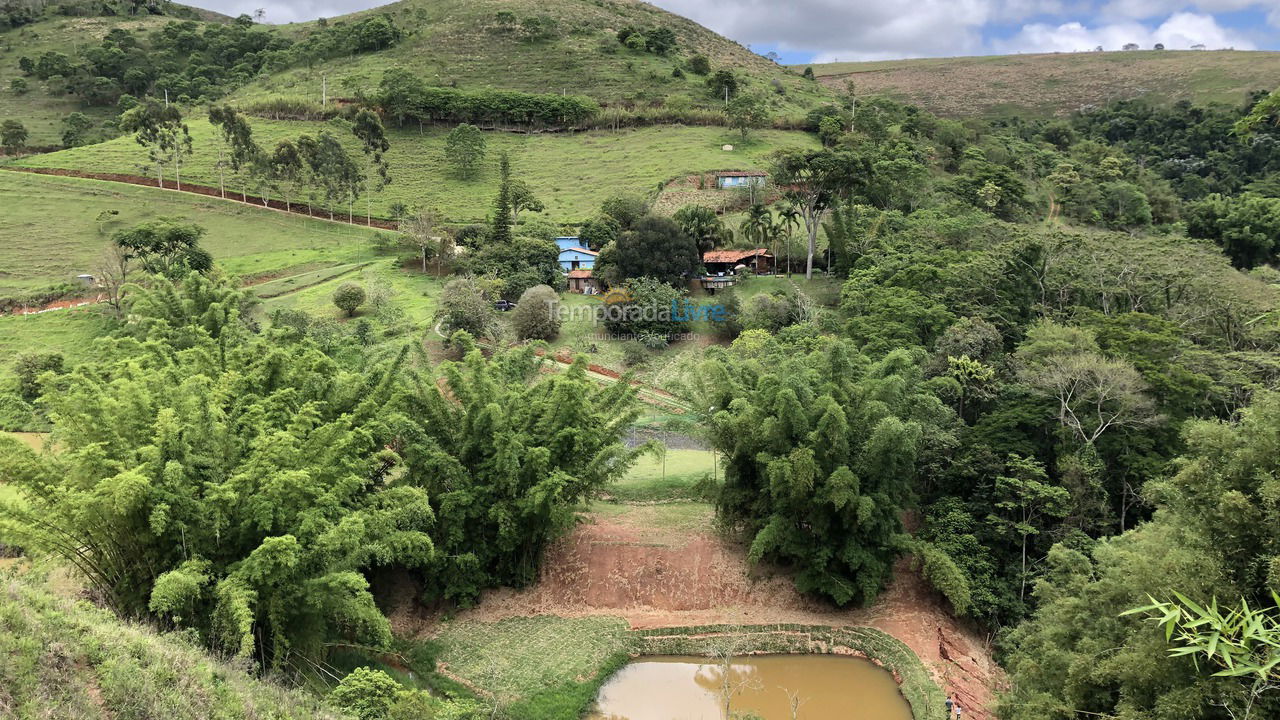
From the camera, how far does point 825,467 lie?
55.1 ft

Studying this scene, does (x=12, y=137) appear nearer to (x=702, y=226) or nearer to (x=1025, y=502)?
(x=702, y=226)

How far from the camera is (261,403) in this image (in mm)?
Answer: 14516

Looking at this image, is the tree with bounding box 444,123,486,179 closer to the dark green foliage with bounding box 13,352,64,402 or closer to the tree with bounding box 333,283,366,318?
the tree with bounding box 333,283,366,318

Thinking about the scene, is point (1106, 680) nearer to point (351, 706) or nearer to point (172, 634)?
point (351, 706)

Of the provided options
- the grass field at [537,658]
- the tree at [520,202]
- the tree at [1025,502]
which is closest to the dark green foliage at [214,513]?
the grass field at [537,658]

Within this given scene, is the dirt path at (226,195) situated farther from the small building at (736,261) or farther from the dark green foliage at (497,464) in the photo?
the dark green foliage at (497,464)

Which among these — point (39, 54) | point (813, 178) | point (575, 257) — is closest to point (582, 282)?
point (575, 257)

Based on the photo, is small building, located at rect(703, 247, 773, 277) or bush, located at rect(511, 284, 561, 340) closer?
bush, located at rect(511, 284, 561, 340)

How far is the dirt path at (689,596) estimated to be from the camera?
16.9 meters

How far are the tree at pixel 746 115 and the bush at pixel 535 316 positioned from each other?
34408 mm

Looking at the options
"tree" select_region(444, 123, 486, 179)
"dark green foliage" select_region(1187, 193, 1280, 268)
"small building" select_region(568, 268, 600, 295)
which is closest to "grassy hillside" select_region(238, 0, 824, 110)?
"tree" select_region(444, 123, 486, 179)

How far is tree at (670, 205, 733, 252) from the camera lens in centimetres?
3981

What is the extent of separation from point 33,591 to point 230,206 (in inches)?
1862

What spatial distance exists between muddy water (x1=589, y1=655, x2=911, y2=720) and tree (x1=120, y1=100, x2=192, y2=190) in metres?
51.3
